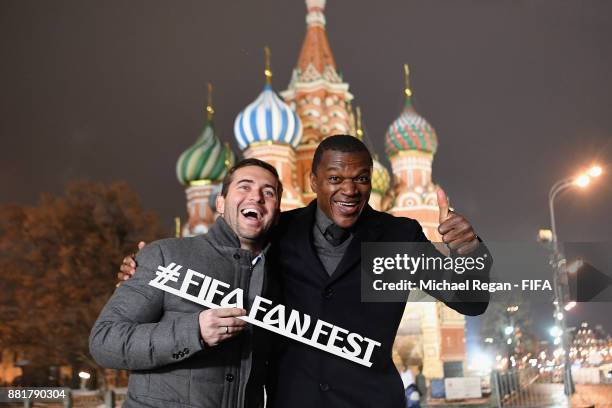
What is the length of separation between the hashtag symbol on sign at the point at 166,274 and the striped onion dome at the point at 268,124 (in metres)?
18.1

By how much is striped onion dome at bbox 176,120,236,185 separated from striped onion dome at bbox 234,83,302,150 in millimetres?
3895

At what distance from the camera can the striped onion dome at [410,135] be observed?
22.8 metres

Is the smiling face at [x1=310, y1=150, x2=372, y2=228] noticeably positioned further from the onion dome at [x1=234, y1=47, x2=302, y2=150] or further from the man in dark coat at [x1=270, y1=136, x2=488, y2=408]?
the onion dome at [x1=234, y1=47, x2=302, y2=150]

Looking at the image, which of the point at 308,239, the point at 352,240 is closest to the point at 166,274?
the point at 308,239

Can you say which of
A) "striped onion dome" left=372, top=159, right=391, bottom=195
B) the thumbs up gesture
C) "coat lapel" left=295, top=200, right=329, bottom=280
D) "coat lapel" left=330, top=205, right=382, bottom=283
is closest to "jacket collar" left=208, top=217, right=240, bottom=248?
"coat lapel" left=295, top=200, right=329, bottom=280

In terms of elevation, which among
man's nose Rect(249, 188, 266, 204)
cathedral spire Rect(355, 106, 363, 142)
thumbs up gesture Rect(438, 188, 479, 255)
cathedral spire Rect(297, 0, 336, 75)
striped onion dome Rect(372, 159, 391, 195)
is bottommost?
thumbs up gesture Rect(438, 188, 479, 255)

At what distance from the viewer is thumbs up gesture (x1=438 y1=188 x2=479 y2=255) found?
6.81ft

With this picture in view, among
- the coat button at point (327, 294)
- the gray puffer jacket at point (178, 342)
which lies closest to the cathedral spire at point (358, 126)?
the coat button at point (327, 294)

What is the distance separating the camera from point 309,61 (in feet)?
76.9

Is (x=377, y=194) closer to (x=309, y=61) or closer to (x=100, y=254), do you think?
(x=309, y=61)

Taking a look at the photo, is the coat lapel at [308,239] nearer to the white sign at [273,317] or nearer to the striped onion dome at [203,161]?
the white sign at [273,317]

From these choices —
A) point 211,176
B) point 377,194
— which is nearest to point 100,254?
point 211,176

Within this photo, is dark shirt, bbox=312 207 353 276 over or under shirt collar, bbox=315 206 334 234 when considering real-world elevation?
under

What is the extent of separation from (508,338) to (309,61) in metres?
11.6
